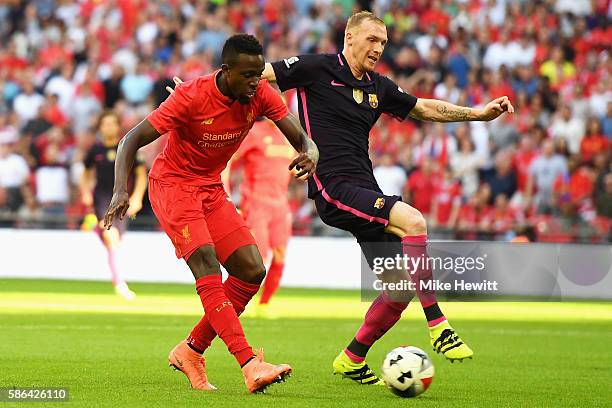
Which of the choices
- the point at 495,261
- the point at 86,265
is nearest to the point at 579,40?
the point at 495,261

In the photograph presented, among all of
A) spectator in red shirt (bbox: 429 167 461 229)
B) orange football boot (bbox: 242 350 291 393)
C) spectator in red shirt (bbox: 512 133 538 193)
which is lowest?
spectator in red shirt (bbox: 429 167 461 229)

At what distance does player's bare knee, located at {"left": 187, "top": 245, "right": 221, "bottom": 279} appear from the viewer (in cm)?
888

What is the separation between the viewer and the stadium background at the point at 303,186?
12.1m

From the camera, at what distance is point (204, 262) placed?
8.91 m

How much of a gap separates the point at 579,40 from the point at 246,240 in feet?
52.2

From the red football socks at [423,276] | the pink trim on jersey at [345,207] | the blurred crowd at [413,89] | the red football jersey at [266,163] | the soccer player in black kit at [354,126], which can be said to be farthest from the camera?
the blurred crowd at [413,89]

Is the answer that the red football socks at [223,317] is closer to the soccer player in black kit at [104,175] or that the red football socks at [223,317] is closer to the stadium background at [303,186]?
the stadium background at [303,186]

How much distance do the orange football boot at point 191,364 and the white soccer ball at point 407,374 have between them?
1.29m

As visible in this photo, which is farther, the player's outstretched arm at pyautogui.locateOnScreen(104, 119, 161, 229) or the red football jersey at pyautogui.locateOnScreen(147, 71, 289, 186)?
the red football jersey at pyautogui.locateOnScreen(147, 71, 289, 186)

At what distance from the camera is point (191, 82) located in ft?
29.5

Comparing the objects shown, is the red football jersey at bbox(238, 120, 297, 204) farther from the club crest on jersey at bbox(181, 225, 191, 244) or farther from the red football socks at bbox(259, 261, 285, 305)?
the club crest on jersey at bbox(181, 225, 191, 244)

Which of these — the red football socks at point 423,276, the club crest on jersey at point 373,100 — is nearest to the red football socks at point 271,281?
the club crest on jersey at point 373,100

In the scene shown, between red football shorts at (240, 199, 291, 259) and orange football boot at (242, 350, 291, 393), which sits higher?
orange football boot at (242, 350, 291, 393)

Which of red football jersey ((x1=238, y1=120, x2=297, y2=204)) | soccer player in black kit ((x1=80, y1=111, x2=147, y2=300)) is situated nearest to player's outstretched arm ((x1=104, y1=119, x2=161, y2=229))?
red football jersey ((x1=238, y1=120, x2=297, y2=204))
